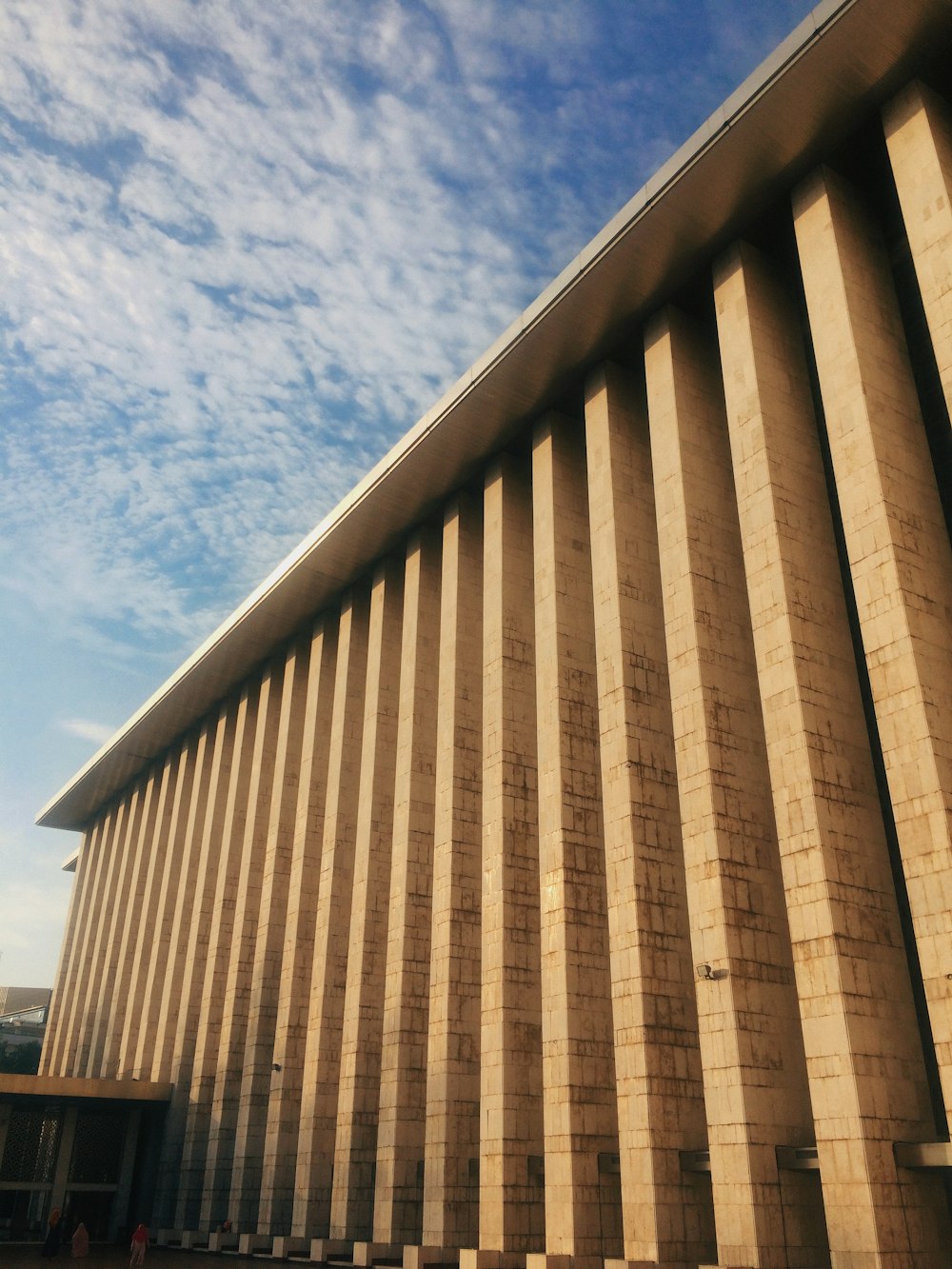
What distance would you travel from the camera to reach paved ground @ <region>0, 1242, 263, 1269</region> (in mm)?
24375

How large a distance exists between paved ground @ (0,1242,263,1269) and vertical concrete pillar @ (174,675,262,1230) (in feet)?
6.47

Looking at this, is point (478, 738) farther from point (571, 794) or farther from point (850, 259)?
point (850, 259)

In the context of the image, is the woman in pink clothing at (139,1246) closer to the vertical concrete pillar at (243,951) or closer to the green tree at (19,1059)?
the vertical concrete pillar at (243,951)

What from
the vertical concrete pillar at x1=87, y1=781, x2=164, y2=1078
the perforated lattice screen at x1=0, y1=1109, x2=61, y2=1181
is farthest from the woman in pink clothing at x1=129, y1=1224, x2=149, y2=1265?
the vertical concrete pillar at x1=87, y1=781, x2=164, y2=1078

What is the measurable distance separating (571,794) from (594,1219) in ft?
25.0

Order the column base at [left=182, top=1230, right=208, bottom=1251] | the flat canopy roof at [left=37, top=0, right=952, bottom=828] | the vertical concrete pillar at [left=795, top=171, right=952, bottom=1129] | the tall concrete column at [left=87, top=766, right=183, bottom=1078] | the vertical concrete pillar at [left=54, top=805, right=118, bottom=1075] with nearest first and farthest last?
the vertical concrete pillar at [left=795, top=171, right=952, bottom=1129]
the flat canopy roof at [left=37, top=0, right=952, bottom=828]
the column base at [left=182, top=1230, right=208, bottom=1251]
the tall concrete column at [left=87, top=766, right=183, bottom=1078]
the vertical concrete pillar at [left=54, top=805, right=118, bottom=1075]

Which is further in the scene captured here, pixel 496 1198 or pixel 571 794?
pixel 571 794

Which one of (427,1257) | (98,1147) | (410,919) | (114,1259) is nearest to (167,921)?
(98,1147)

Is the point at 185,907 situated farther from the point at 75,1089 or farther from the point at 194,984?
the point at 75,1089

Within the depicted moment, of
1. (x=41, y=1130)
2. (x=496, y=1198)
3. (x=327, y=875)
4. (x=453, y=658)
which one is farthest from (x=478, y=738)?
(x=41, y=1130)

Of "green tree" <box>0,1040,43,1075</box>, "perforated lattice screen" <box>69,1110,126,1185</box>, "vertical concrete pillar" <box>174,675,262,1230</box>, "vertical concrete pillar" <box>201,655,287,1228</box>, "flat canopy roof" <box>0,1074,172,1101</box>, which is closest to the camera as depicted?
"flat canopy roof" <box>0,1074,172,1101</box>

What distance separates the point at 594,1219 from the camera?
19.0m

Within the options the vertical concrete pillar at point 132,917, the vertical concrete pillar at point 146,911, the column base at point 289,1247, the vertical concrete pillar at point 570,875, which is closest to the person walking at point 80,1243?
the column base at point 289,1247

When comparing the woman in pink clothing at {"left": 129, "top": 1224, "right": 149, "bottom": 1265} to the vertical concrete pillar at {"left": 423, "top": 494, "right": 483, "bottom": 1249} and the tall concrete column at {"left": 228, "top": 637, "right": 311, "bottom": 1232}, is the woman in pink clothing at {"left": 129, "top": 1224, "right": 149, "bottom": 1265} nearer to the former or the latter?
the tall concrete column at {"left": 228, "top": 637, "right": 311, "bottom": 1232}
